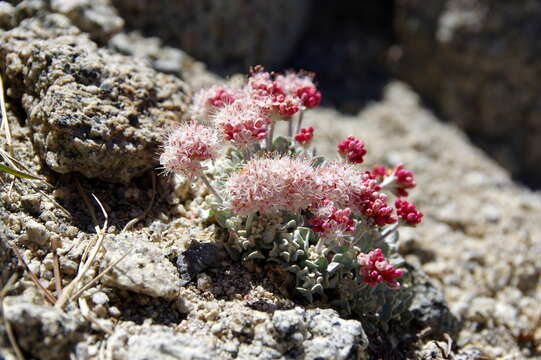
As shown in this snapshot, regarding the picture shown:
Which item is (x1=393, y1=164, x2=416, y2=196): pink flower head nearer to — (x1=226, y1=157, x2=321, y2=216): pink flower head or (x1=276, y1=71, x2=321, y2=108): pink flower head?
(x1=276, y1=71, x2=321, y2=108): pink flower head

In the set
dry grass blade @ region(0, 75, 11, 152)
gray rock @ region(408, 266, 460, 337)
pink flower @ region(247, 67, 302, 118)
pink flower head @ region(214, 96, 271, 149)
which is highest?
pink flower @ region(247, 67, 302, 118)

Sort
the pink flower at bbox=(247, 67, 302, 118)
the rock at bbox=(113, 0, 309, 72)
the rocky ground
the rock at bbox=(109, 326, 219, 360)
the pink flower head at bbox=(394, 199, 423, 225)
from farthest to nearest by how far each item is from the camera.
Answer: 1. the rock at bbox=(113, 0, 309, 72)
2. the pink flower head at bbox=(394, 199, 423, 225)
3. the pink flower at bbox=(247, 67, 302, 118)
4. the rocky ground
5. the rock at bbox=(109, 326, 219, 360)

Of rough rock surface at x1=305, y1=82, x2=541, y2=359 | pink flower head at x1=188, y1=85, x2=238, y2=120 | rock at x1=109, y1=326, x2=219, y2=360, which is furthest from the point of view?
rough rock surface at x1=305, y1=82, x2=541, y2=359

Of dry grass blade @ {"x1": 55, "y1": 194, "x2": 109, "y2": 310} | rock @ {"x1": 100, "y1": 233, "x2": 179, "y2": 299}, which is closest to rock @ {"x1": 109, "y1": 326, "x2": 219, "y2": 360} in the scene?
rock @ {"x1": 100, "y1": 233, "x2": 179, "y2": 299}

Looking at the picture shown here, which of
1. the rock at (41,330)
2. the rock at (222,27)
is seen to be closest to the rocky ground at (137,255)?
the rock at (41,330)

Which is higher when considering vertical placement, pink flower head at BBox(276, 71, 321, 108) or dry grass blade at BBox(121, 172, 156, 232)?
pink flower head at BBox(276, 71, 321, 108)
